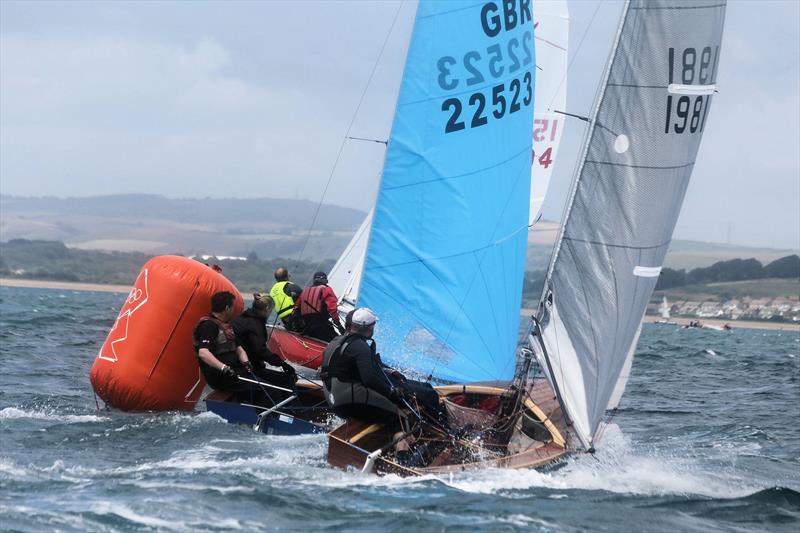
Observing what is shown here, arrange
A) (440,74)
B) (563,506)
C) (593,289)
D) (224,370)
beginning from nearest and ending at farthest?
(563,506), (593,289), (224,370), (440,74)

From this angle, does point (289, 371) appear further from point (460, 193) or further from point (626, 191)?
point (626, 191)

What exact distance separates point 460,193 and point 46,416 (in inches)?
157

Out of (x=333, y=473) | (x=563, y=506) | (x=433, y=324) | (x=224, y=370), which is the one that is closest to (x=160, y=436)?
(x=224, y=370)

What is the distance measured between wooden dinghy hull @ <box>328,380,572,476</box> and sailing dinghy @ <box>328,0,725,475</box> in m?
0.01

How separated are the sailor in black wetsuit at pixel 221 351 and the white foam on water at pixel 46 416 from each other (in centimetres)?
101

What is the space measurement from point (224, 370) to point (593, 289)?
296 centimetres

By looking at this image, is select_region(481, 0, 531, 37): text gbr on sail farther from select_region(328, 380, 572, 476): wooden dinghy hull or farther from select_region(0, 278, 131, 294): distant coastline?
select_region(0, 278, 131, 294): distant coastline

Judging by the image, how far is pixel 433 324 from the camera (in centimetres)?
1000

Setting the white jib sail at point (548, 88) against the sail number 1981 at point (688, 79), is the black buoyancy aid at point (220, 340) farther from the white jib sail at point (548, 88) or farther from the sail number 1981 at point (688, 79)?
the white jib sail at point (548, 88)

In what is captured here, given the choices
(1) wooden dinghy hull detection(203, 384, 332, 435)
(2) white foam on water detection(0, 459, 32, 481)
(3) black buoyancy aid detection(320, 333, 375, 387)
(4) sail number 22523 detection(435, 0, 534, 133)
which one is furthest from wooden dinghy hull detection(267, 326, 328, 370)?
(2) white foam on water detection(0, 459, 32, 481)

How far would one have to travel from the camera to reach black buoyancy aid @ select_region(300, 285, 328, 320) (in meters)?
11.8

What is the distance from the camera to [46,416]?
376 inches

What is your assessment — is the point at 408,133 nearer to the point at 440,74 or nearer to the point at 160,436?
the point at 440,74

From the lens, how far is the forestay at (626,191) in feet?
26.7
